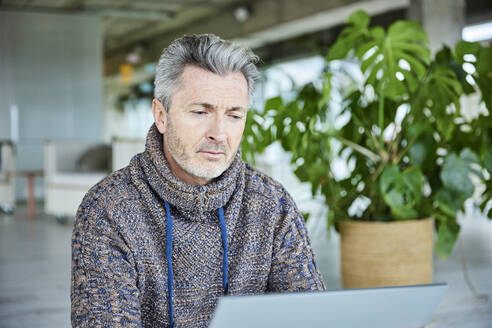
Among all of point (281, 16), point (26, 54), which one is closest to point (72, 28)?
point (26, 54)

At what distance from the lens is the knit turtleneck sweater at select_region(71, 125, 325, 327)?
999 millimetres

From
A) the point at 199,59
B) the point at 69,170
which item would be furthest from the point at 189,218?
the point at 69,170

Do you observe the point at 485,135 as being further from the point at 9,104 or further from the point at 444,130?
the point at 9,104

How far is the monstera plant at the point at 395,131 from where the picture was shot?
8.46 feet

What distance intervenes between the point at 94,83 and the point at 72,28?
38.7 inches

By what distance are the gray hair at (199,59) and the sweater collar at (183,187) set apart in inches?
4.2

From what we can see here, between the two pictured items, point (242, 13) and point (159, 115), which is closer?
point (159, 115)

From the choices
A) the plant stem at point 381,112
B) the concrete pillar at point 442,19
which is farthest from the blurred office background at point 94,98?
the plant stem at point 381,112

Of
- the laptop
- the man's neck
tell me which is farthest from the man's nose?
the laptop

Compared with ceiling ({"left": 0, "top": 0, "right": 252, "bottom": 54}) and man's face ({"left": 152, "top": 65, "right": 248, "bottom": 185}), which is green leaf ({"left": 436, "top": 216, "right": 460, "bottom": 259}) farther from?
ceiling ({"left": 0, "top": 0, "right": 252, "bottom": 54})

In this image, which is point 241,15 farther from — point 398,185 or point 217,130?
point 217,130

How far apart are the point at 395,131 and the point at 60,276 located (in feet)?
7.66

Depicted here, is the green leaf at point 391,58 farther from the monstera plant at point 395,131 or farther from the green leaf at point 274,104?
the green leaf at point 274,104

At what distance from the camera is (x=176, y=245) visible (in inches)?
43.4
